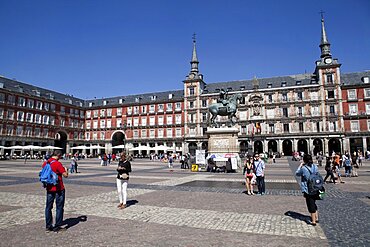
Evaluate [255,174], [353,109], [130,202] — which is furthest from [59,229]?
[353,109]

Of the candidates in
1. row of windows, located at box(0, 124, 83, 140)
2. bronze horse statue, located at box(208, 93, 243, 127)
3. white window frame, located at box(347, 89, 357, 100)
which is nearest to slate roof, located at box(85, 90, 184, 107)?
row of windows, located at box(0, 124, 83, 140)

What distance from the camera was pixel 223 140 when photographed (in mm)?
19844

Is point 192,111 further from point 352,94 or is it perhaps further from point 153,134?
point 352,94

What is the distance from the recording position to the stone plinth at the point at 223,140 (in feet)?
64.3

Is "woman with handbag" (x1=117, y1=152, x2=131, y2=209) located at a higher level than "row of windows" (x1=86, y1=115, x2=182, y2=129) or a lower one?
lower

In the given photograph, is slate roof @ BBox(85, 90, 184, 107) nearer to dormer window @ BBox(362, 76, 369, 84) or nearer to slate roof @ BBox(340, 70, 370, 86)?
slate roof @ BBox(340, 70, 370, 86)

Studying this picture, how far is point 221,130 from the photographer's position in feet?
65.2

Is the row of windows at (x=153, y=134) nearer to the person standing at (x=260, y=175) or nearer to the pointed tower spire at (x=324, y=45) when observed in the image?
the pointed tower spire at (x=324, y=45)

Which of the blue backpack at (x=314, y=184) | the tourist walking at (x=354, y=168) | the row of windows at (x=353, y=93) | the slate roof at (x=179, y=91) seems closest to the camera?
the blue backpack at (x=314, y=184)

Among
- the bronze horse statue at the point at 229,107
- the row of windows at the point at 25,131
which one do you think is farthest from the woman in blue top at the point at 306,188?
the row of windows at the point at 25,131

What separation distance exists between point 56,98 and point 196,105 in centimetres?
3361

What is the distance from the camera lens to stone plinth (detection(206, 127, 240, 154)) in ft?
64.3

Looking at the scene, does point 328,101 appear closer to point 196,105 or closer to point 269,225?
point 196,105

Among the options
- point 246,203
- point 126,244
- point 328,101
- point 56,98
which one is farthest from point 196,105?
point 126,244
